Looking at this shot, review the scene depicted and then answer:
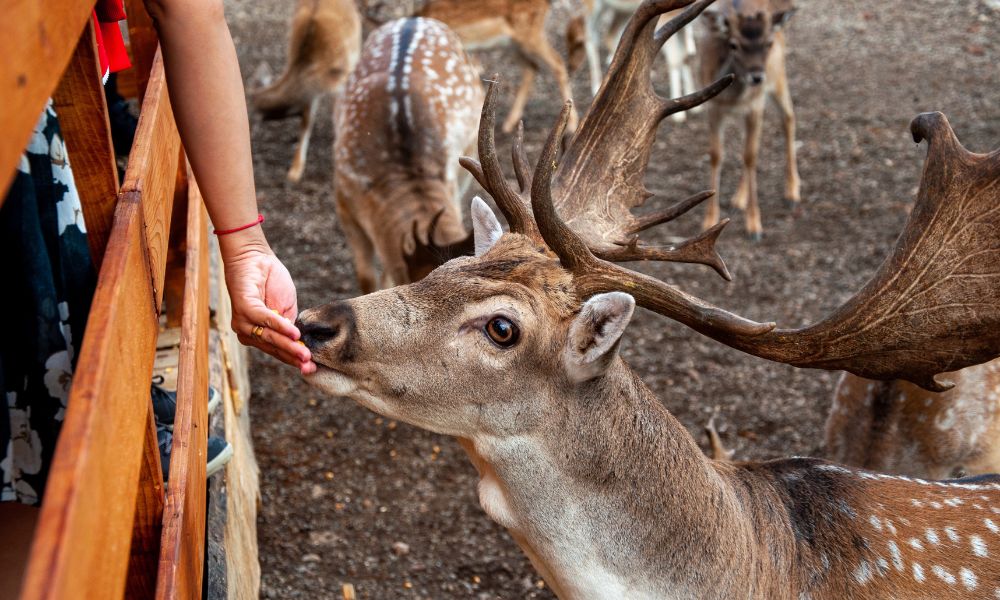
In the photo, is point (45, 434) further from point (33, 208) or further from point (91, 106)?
point (91, 106)

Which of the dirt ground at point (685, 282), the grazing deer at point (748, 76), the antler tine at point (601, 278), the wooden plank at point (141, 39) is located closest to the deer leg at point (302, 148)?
the dirt ground at point (685, 282)

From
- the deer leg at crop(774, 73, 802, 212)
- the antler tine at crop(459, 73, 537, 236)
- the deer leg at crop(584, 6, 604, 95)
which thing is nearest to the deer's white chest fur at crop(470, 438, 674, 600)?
the antler tine at crop(459, 73, 537, 236)

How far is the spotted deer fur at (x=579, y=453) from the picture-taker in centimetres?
193

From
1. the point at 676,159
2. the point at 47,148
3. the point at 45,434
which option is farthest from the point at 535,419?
the point at 676,159

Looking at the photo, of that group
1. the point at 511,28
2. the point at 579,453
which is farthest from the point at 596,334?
the point at 511,28

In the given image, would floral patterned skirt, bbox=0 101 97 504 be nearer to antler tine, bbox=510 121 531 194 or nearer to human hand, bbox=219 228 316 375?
human hand, bbox=219 228 316 375

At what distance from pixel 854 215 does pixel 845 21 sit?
4597 mm

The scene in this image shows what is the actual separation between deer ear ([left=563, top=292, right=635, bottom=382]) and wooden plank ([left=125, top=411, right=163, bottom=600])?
81cm

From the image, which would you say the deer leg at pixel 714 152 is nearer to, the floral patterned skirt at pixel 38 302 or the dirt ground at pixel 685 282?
the dirt ground at pixel 685 282

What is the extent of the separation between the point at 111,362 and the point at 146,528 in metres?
0.61

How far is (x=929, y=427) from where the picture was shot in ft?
10.2

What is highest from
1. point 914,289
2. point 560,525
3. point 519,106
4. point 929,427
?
point 914,289

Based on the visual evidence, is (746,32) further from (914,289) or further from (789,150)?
(914,289)

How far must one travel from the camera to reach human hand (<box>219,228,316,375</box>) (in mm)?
1833
